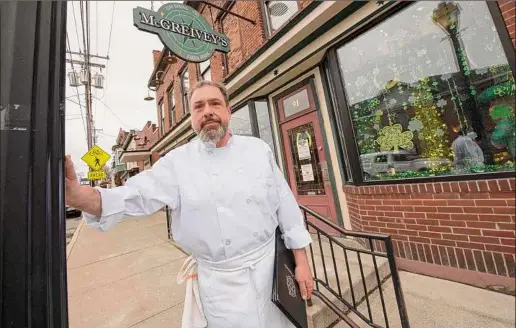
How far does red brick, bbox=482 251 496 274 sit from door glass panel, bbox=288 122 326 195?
10.2 ft

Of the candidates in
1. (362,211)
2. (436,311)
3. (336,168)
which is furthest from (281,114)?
(436,311)

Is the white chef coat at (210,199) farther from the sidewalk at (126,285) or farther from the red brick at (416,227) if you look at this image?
the sidewalk at (126,285)

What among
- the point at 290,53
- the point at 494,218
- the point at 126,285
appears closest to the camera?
the point at 494,218

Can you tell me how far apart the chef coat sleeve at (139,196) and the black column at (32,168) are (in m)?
0.28

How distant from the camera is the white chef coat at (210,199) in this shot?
1.08m

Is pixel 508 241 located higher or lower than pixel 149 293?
higher

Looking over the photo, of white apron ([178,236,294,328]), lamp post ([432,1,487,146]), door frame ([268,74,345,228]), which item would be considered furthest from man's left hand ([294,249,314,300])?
door frame ([268,74,345,228])

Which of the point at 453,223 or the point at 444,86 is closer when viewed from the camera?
the point at 453,223

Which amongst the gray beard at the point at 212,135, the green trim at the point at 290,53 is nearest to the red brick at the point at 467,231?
the gray beard at the point at 212,135

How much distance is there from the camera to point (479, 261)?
0.79 metres

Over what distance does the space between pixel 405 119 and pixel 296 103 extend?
99.7 inches

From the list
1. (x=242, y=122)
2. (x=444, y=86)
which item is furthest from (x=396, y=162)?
(x=242, y=122)

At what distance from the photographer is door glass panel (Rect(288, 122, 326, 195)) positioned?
3926 mm

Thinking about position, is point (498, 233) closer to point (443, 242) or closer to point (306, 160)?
Answer: point (443, 242)
